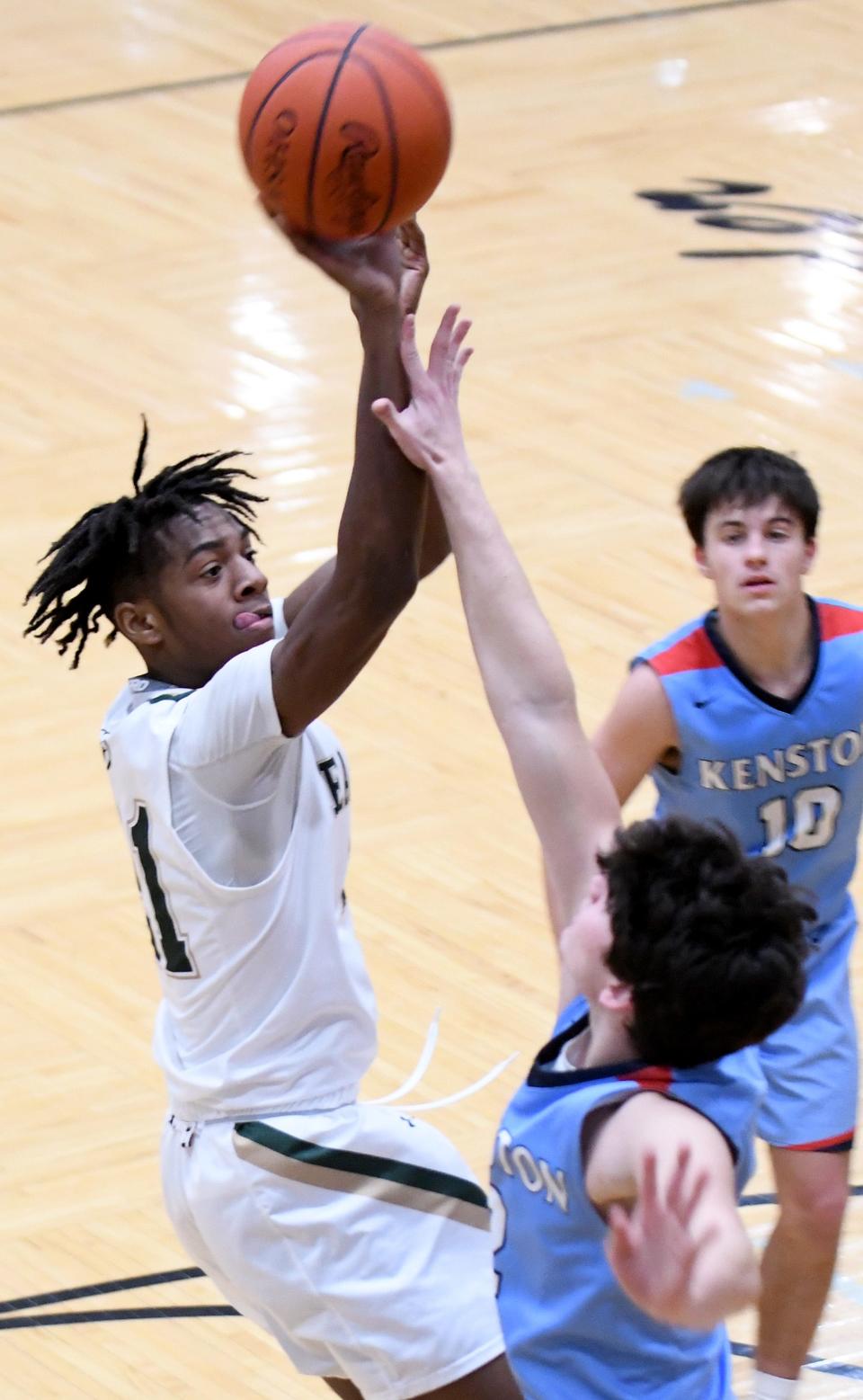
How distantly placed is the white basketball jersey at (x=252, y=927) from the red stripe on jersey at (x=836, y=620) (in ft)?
3.11

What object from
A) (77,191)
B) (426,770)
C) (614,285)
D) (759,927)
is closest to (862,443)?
(614,285)

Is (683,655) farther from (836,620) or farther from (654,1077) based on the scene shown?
(654,1077)

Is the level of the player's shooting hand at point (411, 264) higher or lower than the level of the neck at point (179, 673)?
higher

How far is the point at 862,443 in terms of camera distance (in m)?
7.83

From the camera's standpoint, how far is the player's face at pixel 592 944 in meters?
2.44

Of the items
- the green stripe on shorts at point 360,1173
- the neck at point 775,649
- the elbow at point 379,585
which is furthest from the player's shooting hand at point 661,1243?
the neck at point 775,649

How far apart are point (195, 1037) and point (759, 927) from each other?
1197 millimetres

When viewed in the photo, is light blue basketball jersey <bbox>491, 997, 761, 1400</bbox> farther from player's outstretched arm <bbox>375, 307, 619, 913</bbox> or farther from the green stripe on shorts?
the green stripe on shorts

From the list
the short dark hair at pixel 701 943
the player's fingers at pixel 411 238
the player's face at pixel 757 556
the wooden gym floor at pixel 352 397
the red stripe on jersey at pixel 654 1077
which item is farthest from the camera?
the wooden gym floor at pixel 352 397

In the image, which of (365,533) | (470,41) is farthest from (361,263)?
(470,41)

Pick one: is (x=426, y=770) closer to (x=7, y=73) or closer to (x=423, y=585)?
(x=423, y=585)

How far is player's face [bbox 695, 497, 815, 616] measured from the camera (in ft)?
12.3

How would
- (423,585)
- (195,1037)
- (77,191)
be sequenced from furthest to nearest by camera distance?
(77,191), (423,585), (195,1037)

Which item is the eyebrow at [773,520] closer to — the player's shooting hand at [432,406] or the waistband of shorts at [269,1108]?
the player's shooting hand at [432,406]
